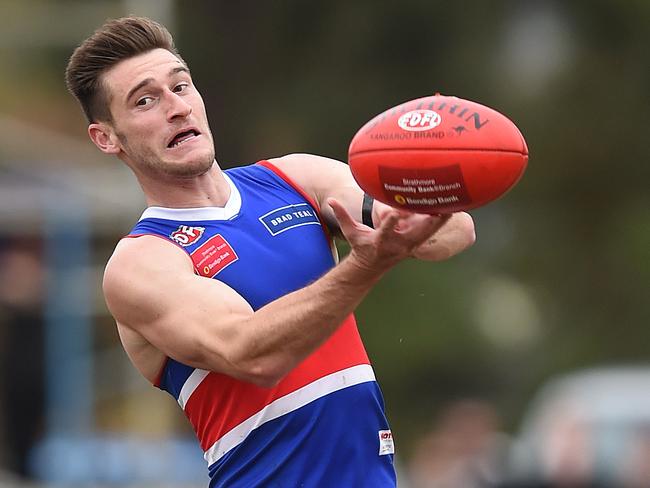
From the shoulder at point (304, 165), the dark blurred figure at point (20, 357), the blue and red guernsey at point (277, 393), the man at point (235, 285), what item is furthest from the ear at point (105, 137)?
the dark blurred figure at point (20, 357)

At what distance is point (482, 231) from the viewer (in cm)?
2208

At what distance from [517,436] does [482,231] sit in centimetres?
358

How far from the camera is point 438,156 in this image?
16.4 ft

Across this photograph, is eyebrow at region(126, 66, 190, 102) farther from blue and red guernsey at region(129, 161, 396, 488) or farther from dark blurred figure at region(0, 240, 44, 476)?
dark blurred figure at region(0, 240, 44, 476)

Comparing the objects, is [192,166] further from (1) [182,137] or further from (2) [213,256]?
(2) [213,256]

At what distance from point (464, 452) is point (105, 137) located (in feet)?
23.3

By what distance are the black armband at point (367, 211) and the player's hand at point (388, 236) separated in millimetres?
1001

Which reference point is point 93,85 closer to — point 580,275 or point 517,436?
point 517,436

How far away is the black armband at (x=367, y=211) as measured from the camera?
19.6 ft

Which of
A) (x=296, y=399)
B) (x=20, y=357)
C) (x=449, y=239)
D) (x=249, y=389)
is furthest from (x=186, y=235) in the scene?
(x=20, y=357)

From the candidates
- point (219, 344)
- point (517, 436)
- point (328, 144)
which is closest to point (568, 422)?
point (517, 436)

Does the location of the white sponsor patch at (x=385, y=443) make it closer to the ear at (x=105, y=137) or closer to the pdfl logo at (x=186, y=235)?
the pdfl logo at (x=186, y=235)

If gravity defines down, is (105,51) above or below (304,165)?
above

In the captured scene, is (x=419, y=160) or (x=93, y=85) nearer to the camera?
(x=419, y=160)
